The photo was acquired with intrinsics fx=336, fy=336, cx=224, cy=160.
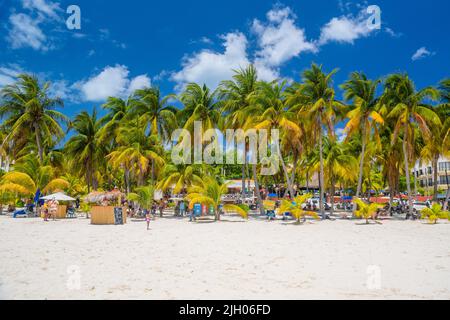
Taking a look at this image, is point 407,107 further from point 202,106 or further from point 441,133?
point 202,106

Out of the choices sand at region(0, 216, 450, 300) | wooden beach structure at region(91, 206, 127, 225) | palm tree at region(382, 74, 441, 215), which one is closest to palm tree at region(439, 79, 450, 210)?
palm tree at region(382, 74, 441, 215)

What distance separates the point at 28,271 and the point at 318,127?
71.2 ft

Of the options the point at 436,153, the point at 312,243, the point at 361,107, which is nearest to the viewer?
the point at 312,243

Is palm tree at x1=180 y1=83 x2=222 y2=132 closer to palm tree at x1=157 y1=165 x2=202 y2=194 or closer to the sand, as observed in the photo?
palm tree at x1=157 y1=165 x2=202 y2=194

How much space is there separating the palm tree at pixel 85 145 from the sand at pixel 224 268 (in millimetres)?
20550

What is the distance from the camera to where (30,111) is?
1155 inches

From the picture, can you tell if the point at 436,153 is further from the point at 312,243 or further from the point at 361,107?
the point at 312,243

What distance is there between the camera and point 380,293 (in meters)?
5.88

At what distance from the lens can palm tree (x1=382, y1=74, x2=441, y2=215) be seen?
2252 centimetres

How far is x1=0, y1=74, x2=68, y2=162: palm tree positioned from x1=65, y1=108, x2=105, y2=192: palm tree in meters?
1.42

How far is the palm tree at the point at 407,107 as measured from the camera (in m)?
22.5

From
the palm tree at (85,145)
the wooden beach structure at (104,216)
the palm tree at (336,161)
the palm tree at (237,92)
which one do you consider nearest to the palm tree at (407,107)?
the palm tree at (336,161)

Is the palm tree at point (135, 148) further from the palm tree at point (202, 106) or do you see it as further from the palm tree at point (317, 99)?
the palm tree at point (317, 99)

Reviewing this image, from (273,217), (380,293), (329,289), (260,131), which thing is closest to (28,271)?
(329,289)
